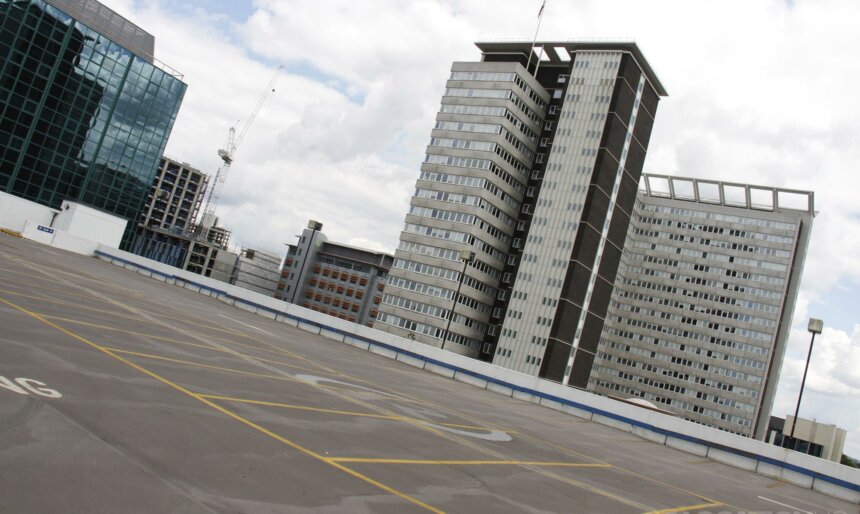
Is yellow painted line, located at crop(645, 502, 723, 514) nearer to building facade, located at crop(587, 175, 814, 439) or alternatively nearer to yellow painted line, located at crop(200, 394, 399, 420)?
yellow painted line, located at crop(200, 394, 399, 420)

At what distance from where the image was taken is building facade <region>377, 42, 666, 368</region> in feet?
364

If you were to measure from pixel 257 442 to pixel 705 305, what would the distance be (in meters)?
164

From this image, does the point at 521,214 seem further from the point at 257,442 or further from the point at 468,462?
the point at 257,442

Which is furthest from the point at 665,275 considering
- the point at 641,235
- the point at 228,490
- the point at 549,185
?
the point at 228,490

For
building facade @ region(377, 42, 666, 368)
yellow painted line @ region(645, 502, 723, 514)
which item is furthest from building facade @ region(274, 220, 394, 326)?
yellow painted line @ region(645, 502, 723, 514)

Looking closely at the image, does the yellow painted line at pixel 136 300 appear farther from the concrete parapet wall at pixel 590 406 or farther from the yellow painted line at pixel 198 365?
the concrete parapet wall at pixel 590 406

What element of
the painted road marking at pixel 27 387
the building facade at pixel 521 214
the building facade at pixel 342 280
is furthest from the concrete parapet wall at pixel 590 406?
the building facade at pixel 342 280

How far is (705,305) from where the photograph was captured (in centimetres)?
15825

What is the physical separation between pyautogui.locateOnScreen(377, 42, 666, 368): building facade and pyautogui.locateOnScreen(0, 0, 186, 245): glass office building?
47716 mm

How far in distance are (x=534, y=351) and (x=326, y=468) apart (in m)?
102

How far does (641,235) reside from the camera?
559ft

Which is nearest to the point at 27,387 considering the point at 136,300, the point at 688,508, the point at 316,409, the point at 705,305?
the point at 316,409

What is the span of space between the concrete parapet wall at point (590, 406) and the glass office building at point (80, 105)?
5430 cm

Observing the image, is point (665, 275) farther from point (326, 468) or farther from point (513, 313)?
point (326, 468)
